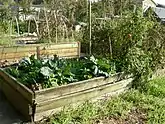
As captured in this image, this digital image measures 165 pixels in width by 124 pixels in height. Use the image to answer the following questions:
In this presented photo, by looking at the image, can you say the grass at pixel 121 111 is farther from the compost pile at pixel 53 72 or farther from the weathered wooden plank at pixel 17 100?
the compost pile at pixel 53 72

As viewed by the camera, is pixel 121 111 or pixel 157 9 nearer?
pixel 121 111

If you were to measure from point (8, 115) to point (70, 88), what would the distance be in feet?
3.05

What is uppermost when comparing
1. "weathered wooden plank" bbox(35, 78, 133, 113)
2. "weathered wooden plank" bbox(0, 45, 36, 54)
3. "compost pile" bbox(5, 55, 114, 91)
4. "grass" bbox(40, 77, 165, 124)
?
"weathered wooden plank" bbox(0, 45, 36, 54)

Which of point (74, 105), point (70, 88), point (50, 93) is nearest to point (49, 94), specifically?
point (50, 93)

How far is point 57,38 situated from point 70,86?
379 cm

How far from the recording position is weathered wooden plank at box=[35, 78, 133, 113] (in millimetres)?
3092

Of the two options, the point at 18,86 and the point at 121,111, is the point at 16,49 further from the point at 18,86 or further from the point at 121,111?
the point at 121,111

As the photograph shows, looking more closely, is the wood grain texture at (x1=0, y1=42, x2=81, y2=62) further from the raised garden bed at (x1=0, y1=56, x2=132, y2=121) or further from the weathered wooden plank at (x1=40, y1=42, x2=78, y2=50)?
the raised garden bed at (x1=0, y1=56, x2=132, y2=121)

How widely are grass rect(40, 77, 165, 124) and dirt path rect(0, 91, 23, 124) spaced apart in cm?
41

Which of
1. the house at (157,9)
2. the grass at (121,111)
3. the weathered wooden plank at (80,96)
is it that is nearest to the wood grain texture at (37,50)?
the house at (157,9)

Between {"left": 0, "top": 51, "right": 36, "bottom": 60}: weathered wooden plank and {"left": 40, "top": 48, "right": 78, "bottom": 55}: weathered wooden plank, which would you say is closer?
{"left": 0, "top": 51, "right": 36, "bottom": 60}: weathered wooden plank

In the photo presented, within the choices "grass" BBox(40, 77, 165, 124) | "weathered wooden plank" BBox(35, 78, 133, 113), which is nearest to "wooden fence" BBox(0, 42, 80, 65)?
"weathered wooden plank" BBox(35, 78, 133, 113)

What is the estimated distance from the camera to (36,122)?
3055 millimetres

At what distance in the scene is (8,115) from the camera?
3271 mm
